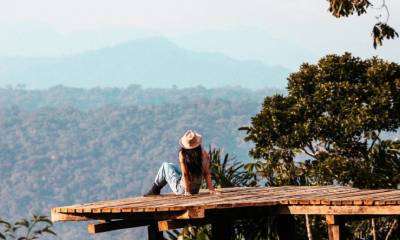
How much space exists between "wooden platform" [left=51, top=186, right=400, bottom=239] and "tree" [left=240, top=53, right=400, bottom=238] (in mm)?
11761

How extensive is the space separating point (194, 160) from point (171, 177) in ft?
2.02

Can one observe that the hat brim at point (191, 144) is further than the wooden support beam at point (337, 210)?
Yes

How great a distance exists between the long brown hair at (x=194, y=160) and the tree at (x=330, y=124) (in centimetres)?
1150

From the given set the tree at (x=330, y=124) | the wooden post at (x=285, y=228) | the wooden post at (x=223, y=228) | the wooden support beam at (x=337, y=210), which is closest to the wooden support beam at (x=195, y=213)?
the wooden support beam at (x=337, y=210)

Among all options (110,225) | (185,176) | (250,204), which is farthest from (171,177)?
(250,204)

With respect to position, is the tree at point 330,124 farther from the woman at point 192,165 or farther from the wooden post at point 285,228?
the woman at point 192,165

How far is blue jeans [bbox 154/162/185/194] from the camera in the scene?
16.6 metres

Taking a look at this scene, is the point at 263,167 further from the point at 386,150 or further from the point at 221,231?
the point at 221,231

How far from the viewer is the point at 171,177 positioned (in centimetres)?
1678

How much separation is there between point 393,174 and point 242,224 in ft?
17.6

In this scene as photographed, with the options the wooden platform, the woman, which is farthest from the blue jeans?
the wooden platform

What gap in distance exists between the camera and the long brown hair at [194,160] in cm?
1619

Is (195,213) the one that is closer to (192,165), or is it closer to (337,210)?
(337,210)

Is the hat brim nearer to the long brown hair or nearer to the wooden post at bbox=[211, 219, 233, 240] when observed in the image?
the long brown hair
